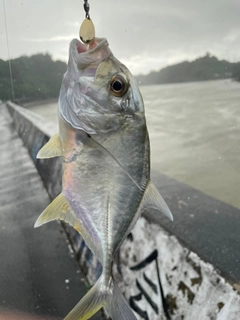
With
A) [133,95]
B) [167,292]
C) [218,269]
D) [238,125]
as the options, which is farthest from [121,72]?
[238,125]

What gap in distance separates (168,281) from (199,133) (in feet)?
11.1

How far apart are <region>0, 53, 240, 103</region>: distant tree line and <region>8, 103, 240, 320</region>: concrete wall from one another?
1043 millimetres

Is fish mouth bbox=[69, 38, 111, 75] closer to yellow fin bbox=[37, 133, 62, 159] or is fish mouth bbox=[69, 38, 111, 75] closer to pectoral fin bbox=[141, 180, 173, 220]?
yellow fin bbox=[37, 133, 62, 159]

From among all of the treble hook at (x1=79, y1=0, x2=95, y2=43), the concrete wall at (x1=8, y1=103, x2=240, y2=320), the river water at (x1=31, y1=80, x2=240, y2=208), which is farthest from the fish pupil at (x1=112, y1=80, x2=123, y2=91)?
the river water at (x1=31, y1=80, x2=240, y2=208)

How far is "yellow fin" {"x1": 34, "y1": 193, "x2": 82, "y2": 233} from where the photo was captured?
162cm

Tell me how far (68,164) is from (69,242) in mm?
2677

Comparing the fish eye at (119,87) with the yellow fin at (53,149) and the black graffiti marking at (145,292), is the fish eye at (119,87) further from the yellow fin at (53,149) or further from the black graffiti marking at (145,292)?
the black graffiti marking at (145,292)

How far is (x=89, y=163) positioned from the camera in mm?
1498

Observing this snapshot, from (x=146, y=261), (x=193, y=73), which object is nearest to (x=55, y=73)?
(x=193, y=73)

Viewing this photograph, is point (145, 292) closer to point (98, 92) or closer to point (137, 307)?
point (137, 307)

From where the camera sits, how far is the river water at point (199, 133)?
4.76 m

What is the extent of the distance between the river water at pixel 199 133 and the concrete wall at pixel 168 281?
2164 millimetres

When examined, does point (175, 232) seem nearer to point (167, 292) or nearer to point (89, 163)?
point (167, 292)

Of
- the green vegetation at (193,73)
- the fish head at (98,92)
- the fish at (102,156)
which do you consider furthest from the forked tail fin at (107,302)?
the green vegetation at (193,73)
